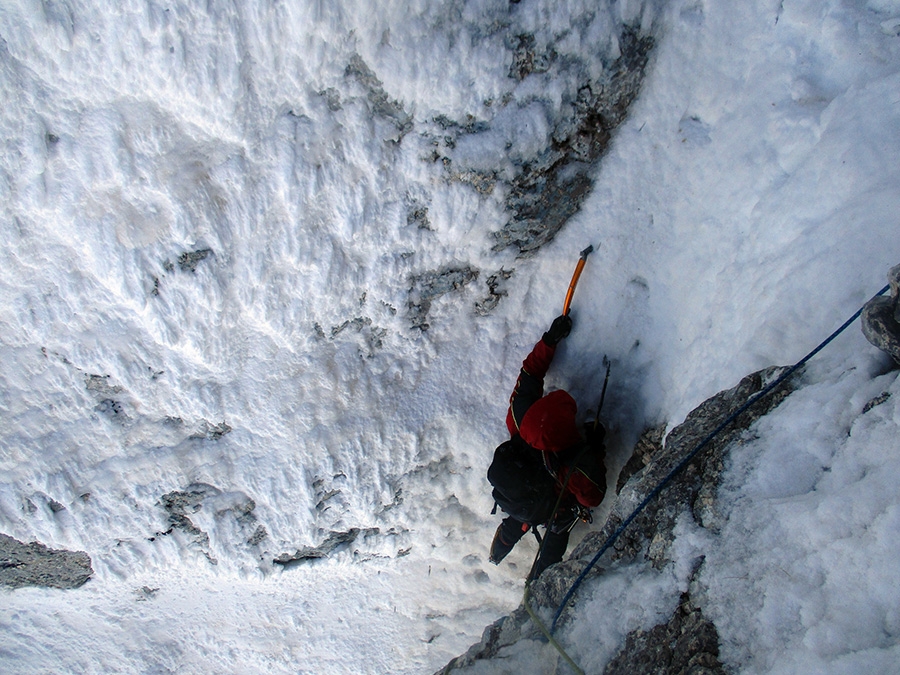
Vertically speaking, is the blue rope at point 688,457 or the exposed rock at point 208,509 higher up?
the exposed rock at point 208,509

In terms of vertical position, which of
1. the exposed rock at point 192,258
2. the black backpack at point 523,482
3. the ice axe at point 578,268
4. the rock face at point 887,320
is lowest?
the rock face at point 887,320

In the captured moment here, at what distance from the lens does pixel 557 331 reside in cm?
368

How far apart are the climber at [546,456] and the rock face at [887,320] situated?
5.11ft

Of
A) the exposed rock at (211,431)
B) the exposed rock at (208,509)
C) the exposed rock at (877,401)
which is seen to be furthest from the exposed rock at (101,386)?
the exposed rock at (877,401)

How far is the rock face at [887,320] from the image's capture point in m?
2.01

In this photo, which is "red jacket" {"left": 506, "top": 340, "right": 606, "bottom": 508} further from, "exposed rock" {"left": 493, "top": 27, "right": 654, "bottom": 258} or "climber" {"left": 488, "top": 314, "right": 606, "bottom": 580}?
"exposed rock" {"left": 493, "top": 27, "right": 654, "bottom": 258}

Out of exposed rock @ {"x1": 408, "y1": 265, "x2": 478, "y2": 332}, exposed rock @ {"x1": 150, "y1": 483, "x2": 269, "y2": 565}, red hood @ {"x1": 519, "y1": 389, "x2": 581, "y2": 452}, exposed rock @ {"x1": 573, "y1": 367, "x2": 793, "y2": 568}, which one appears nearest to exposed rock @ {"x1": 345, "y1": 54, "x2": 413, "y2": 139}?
exposed rock @ {"x1": 408, "y1": 265, "x2": 478, "y2": 332}

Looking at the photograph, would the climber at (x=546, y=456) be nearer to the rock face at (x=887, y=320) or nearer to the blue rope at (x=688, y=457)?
the blue rope at (x=688, y=457)

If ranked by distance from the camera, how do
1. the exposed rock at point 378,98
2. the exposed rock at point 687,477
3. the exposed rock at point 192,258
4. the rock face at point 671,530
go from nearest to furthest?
1. the rock face at point 671,530
2. the exposed rock at point 687,477
3. the exposed rock at point 378,98
4. the exposed rock at point 192,258

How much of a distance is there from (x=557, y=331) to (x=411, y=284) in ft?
3.22

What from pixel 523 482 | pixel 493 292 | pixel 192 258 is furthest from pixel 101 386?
pixel 523 482

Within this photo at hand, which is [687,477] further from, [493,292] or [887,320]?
[493,292]

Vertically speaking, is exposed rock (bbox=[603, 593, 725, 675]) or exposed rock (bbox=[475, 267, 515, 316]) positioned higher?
exposed rock (bbox=[475, 267, 515, 316])

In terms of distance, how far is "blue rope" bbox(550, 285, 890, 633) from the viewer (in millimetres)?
2373
